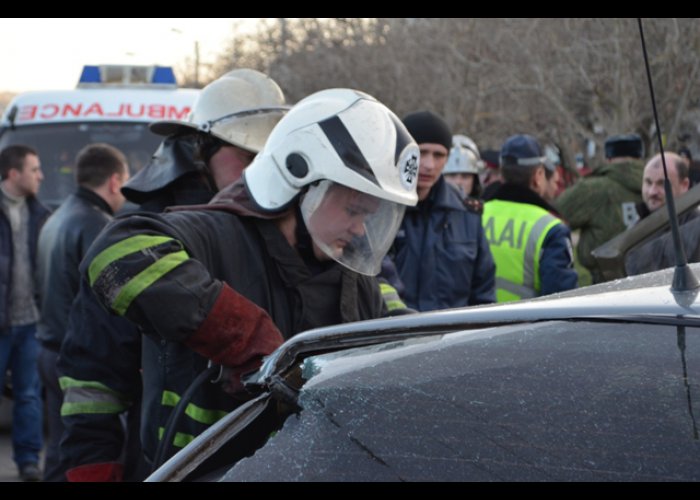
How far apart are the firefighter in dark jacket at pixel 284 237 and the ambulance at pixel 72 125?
5.50 m

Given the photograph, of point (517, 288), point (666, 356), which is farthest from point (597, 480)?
point (517, 288)

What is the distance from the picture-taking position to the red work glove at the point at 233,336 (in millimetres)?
2639

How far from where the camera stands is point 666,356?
6.01 ft

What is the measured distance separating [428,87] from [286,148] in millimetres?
18633

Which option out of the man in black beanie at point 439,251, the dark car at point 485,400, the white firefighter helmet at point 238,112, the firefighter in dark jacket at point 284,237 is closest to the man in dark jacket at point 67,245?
the man in black beanie at point 439,251

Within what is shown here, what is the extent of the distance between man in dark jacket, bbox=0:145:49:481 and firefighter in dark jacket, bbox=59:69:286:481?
12.1ft

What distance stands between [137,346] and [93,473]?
13.2 inches

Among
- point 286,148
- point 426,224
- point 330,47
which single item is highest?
point 330,47

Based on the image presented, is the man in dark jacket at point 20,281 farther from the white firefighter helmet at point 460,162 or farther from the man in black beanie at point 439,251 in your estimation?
the man in black beanie at point 439,251

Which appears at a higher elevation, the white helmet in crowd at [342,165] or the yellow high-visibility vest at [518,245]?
the white helmet in crowd at [342,165]

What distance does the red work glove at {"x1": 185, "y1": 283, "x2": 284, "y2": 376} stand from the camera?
2.64 metres

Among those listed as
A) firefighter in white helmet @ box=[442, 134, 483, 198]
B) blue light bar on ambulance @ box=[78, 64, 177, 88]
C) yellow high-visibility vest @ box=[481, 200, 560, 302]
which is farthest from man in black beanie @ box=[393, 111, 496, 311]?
blue light bar on ambulance @ box=[78, 64, 177, 88]

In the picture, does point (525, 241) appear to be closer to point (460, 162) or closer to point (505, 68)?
point (460, 162)

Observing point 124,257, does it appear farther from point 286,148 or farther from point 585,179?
point 585,179
